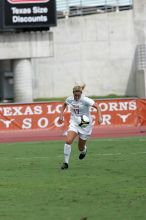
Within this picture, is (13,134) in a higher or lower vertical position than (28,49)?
lower

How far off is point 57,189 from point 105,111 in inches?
652

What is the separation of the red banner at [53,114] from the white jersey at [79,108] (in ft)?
38.4

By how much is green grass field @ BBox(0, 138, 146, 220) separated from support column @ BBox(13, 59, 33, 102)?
57.0 ft

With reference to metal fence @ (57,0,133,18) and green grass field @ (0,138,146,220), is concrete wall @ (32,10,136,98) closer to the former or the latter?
metal fence @ (57,0,133,18)

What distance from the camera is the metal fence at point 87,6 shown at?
40.9m

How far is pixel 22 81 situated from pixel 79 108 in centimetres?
2164

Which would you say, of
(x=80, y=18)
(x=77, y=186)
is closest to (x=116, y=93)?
(x=80, y=18)

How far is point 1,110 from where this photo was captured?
26875mm

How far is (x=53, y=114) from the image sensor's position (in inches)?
1062

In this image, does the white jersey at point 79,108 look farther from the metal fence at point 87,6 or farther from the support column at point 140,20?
the support column at point 140,20

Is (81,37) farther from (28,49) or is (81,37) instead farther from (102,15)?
(28,49)

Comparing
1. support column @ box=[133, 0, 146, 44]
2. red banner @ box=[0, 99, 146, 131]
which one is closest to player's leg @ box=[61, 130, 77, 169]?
red banner @ box=[0, 99, 146, 131]

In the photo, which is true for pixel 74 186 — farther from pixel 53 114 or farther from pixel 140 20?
pixel 140 20

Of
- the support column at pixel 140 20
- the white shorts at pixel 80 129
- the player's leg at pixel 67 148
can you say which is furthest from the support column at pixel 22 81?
the player's leg at pixel 67 148
